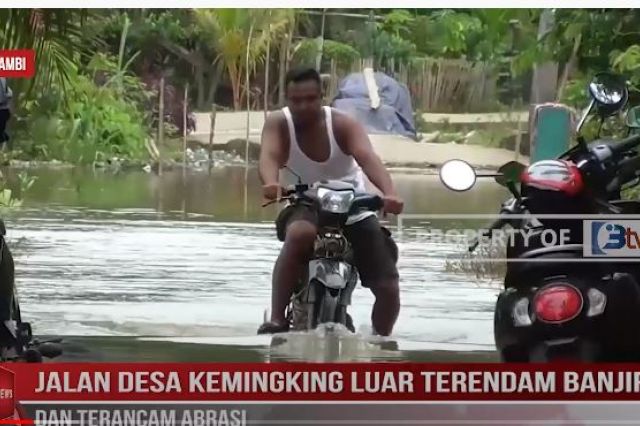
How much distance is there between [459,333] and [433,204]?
458mm

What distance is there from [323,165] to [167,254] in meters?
0.60

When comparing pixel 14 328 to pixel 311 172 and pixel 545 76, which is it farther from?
pixel 545 76

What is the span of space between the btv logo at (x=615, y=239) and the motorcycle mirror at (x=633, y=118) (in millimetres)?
333

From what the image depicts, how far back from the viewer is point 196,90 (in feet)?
10.7

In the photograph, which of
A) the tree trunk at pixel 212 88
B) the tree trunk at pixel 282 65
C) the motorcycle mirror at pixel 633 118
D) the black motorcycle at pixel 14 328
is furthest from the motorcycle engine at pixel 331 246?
the motorcycle mirror at pixel 633 118

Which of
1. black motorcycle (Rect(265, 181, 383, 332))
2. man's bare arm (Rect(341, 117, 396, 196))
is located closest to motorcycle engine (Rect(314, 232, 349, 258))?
black motorcycle (Rect(265, 181, 383, 332))

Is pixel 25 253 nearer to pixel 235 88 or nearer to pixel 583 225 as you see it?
pixel 235 88

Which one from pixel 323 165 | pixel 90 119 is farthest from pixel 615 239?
pixel 90 119

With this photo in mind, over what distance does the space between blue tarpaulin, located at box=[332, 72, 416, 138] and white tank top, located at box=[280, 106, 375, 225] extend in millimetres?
78

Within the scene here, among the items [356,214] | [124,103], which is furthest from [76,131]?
[356,214]

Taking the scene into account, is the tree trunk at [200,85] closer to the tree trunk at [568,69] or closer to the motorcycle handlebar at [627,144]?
the tree trunk at [568,69]

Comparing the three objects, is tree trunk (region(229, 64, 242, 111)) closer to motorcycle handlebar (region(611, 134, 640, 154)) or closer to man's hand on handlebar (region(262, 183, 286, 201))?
man's hand on handlebar (region(262, 183, 286, 201))

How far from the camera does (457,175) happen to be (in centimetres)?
329

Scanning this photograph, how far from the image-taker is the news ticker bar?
10.8 feet
